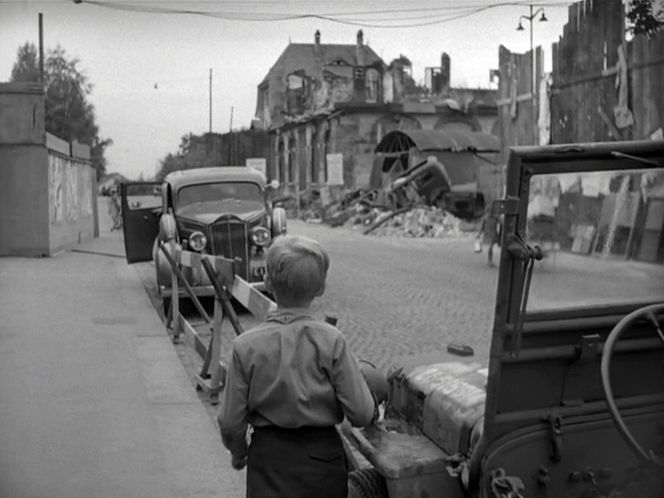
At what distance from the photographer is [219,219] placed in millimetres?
14609

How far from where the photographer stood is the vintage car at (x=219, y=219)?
14.4 m

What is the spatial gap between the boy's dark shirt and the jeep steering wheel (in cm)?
78

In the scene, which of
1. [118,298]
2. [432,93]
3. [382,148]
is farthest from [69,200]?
[432,93]

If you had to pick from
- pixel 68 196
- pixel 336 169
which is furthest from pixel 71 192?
pixel 336 169

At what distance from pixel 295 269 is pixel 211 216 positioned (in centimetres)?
1208

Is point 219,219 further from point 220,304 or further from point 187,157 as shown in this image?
point 187,157

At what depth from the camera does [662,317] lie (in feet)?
11.4

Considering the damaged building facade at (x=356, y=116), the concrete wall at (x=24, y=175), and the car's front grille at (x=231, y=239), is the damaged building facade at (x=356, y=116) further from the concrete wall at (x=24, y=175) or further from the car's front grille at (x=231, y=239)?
the car's front grille at (x=231, y=239)

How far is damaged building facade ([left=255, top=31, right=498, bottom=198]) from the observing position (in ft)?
159

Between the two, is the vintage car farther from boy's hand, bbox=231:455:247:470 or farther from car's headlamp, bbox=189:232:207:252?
boy's hand, bbox=231:455:247:470

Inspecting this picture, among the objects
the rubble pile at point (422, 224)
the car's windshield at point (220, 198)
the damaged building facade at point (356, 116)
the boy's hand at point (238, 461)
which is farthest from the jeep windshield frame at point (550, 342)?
the damaged building facade at point (356, 116)

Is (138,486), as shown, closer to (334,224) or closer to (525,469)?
(525,469)


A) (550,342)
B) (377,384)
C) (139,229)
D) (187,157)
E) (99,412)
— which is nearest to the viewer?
(550,342)

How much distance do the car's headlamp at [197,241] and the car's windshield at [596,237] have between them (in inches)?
440
